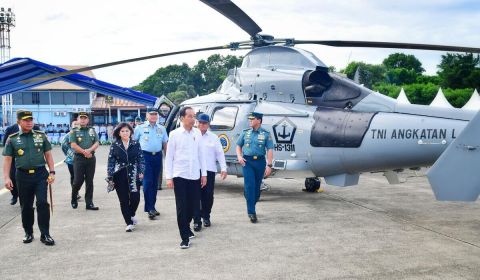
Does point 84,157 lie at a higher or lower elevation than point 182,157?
lower

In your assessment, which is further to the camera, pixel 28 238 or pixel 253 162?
pixel 253 162

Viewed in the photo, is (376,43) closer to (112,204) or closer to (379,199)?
(379,199)

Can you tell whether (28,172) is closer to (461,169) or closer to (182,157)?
(182,157)

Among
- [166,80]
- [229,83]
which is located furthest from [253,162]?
[166,80]

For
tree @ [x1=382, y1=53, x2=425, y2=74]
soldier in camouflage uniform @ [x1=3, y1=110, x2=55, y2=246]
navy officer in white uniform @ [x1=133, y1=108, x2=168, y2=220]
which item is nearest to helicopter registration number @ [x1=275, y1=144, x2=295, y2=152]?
navy officer in white uniform @ [x1=133, y1=108, x2=168, y2=220]

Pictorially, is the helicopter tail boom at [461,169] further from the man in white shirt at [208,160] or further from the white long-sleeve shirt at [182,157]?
the man in white shirt at [208,160]

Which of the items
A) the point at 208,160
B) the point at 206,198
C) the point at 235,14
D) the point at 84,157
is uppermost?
the point at 235,14

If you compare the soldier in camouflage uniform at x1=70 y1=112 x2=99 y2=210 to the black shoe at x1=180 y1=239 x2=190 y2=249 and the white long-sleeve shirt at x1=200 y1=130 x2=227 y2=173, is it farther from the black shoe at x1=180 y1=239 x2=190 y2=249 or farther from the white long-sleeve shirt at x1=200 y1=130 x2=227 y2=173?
the black shoe at x1=180 y1=239 x2=190 y2=249

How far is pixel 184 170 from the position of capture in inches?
213

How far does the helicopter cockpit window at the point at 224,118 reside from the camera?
910 cm

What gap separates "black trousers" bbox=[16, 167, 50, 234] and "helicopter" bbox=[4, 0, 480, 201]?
1922 mm

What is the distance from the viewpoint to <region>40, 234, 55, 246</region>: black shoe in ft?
18.1

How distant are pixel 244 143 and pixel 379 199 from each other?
3518 mm

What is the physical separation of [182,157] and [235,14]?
3208 millimetres
